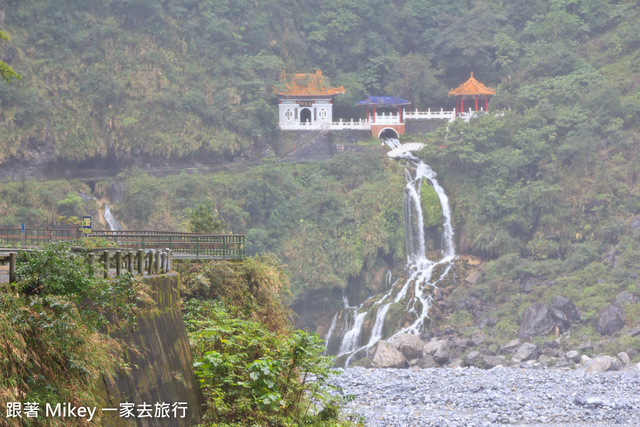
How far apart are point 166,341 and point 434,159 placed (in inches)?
1351

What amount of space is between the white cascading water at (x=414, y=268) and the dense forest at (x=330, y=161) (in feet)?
2.45

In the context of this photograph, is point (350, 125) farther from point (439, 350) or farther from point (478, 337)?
point (439, 350)

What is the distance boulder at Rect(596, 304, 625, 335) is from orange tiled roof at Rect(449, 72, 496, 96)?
63.2 feet

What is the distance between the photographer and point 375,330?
3378 centimetres

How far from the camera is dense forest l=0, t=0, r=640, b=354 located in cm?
3669

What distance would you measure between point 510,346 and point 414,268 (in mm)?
8243

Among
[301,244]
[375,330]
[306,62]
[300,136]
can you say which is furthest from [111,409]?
[306,62]

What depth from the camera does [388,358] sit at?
92.9 ft

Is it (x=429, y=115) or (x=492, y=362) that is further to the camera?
(x=429, y=115)

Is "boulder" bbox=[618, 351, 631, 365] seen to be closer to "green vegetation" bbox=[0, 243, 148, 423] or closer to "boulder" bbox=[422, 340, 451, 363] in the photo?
"boulder" bbox=[422, 340, 451, 363]

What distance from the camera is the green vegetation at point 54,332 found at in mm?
6164

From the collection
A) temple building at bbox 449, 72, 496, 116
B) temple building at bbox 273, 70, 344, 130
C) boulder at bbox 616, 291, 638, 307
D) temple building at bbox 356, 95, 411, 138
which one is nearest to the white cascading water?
temple building at bbox 356, 95, 411, 138

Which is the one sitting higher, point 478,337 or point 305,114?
point 305,114

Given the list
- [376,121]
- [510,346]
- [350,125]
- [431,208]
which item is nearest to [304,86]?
[350,125]
